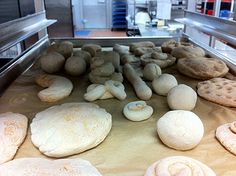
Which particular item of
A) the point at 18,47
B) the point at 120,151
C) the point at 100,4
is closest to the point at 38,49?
the point at 18,47

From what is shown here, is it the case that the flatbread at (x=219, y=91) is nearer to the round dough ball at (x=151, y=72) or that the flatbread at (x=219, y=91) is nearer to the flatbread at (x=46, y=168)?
the round dough ball at (x=151, y=72)

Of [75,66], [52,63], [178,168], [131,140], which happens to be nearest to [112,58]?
[75,66]

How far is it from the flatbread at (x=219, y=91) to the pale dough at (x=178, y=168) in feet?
1.97

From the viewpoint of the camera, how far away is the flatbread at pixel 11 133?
90 cm

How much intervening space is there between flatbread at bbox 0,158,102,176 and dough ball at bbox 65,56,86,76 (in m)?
0.90

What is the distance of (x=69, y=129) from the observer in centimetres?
100

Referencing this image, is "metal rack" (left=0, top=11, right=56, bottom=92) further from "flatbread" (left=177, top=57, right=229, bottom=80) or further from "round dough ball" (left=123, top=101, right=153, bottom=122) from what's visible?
"flatbread" (left=177, top=57, right=229, bottom=80)

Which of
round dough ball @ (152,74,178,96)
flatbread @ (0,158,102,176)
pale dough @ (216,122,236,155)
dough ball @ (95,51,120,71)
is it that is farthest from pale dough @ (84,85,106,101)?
pale dough @ (216,122,236,155)

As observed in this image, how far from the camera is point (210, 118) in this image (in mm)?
1175

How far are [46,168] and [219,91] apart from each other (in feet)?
3.35

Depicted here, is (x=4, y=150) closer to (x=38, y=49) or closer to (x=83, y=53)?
(x=83, y=53)

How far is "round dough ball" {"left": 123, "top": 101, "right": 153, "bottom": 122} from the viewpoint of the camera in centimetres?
115

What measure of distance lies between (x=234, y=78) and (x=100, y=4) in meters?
5.76

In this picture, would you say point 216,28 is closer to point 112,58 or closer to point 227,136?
point 112,58
